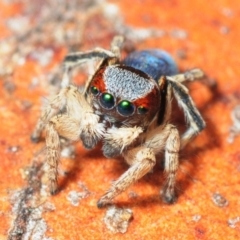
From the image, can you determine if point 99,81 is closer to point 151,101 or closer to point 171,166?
point 151,101

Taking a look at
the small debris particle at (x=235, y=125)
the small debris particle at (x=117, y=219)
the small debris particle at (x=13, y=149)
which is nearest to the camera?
the small debris particle at (x=117, y=219)

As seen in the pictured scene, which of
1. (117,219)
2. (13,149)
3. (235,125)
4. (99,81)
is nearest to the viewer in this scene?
(117,219)

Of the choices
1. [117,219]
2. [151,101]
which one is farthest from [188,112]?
[117,219]

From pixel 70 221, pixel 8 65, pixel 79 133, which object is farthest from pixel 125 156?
pixel 8 65

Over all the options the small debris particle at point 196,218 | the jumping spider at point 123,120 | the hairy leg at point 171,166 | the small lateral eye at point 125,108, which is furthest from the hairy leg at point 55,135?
the small debris particle at point 196,218

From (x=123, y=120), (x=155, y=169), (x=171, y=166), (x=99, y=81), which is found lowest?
(x=155, y=169)

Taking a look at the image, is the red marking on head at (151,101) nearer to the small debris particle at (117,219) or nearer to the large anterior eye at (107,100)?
the large anterior eye at (107,100)

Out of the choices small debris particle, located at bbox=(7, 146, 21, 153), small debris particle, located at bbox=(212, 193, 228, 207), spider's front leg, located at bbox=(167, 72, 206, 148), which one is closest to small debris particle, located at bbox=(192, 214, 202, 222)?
small debris particle, located at bbox=(212, 193, 228, 207)
